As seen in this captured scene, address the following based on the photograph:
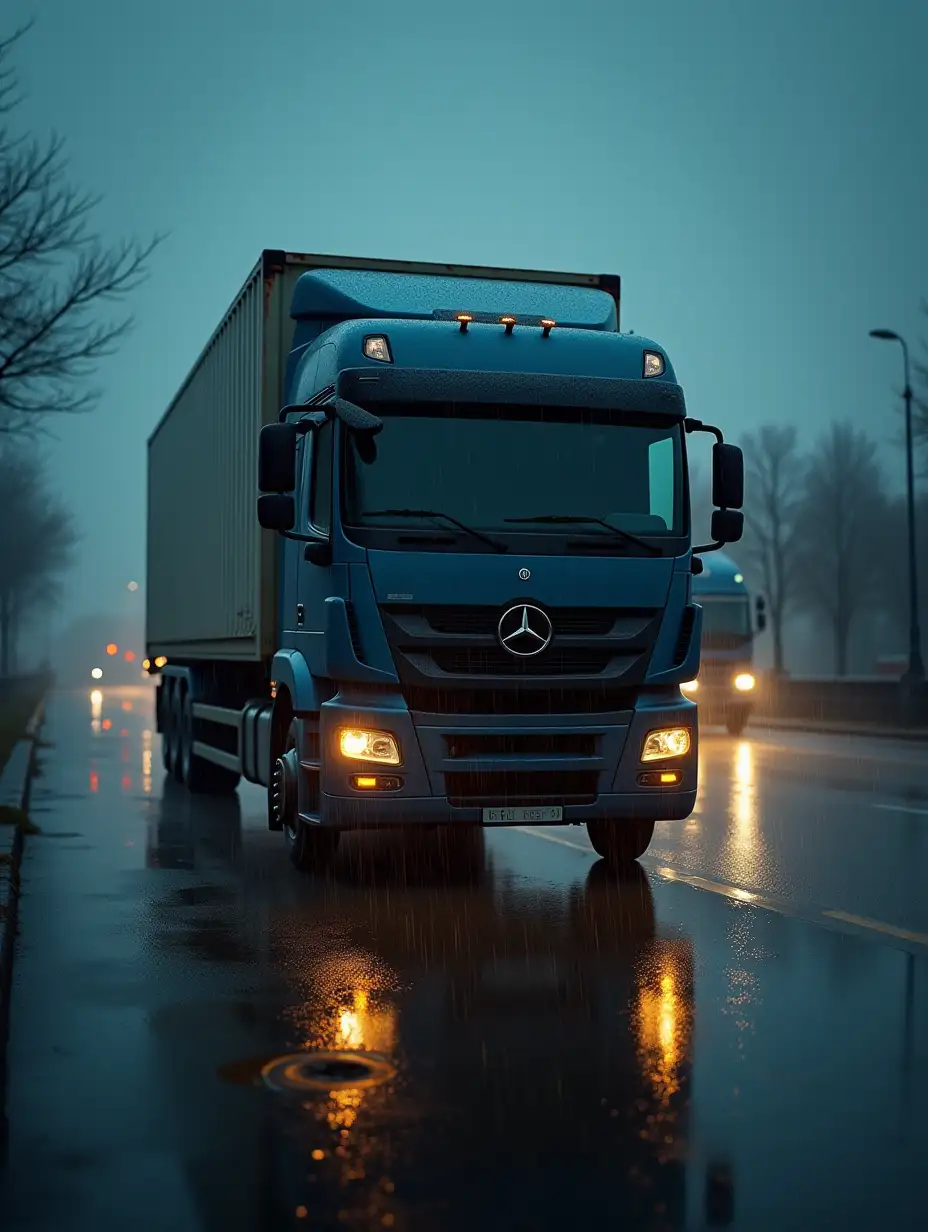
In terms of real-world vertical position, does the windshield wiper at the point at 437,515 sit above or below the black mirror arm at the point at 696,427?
below

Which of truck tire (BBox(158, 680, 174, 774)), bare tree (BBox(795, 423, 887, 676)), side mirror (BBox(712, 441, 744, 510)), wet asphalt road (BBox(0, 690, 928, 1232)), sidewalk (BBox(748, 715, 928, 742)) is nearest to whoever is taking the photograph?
wet asphalt road (BBox(0, 690, 928, 1232))

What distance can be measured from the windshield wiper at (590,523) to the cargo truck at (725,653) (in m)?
19.2

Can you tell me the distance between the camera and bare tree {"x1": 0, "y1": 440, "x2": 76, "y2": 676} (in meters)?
62.2

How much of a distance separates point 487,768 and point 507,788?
0.18m

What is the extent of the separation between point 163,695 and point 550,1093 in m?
15.0

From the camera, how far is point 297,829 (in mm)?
10633

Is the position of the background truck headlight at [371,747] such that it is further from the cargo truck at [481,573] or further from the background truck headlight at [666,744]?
the background truck headlight at [666,744]

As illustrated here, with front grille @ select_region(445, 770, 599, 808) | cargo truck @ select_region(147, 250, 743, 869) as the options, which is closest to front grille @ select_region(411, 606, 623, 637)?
cargo truck @ select_region(147, 250, 743, 869)

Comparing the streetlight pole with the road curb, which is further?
the streetlight pole

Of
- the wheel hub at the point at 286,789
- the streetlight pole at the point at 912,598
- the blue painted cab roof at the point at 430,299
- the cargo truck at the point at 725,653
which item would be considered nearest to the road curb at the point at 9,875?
the wheel hub at the point at 286,789

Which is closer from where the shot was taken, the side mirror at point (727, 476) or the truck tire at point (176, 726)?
the side mirror at point (727, 476)

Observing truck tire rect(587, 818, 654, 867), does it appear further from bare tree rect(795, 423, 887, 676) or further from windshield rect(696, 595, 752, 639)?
bare tree rect(795, 423, 887, 676)

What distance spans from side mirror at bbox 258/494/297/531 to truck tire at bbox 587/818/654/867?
2812mm

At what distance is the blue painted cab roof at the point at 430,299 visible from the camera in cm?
1104
